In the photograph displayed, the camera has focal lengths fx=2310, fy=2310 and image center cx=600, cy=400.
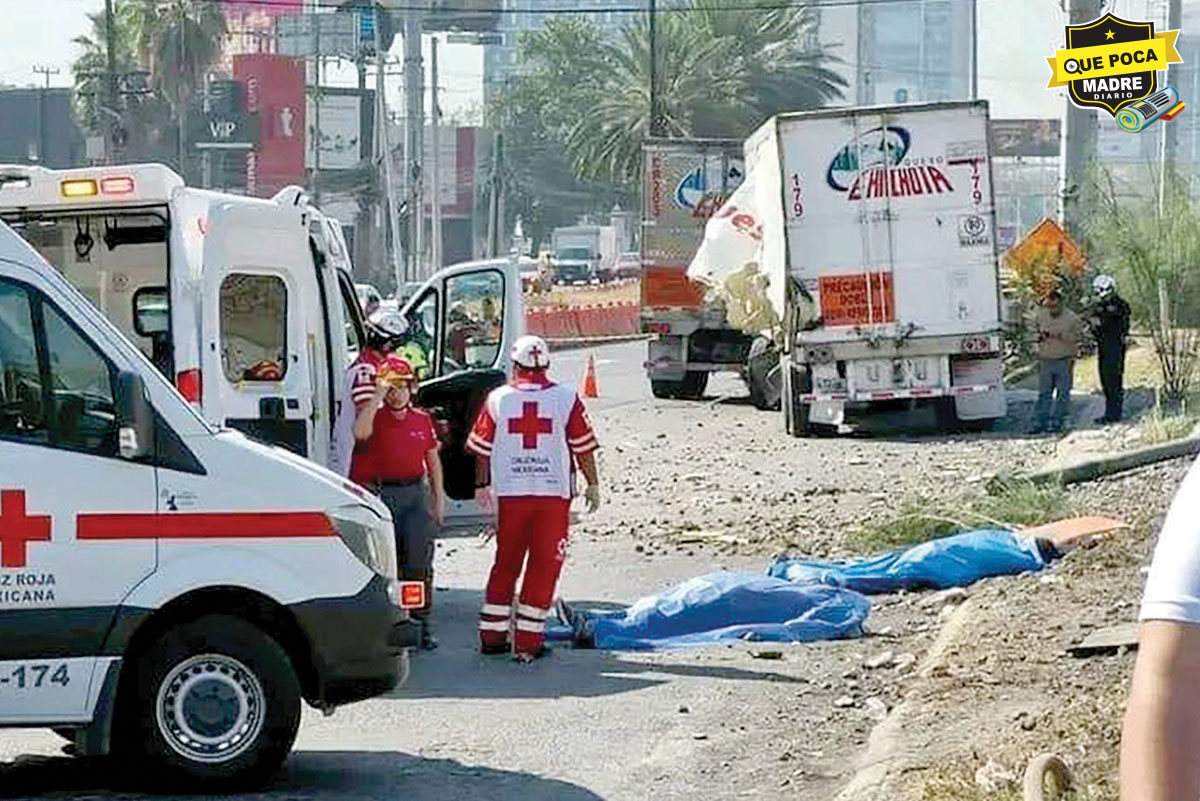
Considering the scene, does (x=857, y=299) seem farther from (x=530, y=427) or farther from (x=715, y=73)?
(x=715, y=73)

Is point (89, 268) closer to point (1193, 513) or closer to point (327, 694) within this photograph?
point (327, 694)

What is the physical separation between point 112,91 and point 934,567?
51504 millimetres

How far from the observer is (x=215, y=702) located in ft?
27.4

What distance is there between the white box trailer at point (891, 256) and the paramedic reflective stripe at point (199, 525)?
57.9 ft

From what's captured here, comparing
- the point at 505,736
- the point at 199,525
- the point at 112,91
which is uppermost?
the point at 112,91

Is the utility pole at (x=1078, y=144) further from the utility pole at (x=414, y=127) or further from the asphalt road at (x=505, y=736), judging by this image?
the utility pole at (x=414, y=127)

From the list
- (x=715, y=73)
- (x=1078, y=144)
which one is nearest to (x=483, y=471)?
(x=1078, y=144)

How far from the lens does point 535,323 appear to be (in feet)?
178

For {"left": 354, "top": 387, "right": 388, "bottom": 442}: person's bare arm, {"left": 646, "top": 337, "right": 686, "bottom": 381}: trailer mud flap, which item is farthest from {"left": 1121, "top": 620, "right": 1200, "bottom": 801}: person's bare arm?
{"left": 646, "top": 337, "right": 686, "bottom": 381}: trailer mud flap

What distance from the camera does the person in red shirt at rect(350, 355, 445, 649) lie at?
11.9 m

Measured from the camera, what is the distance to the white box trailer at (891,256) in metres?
25.6

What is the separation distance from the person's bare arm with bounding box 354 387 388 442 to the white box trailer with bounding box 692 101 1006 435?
14377 mm

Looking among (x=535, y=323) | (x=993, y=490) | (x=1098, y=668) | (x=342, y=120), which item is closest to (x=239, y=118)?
(x=342, y=120)

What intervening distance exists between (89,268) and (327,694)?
4574 millimetres
